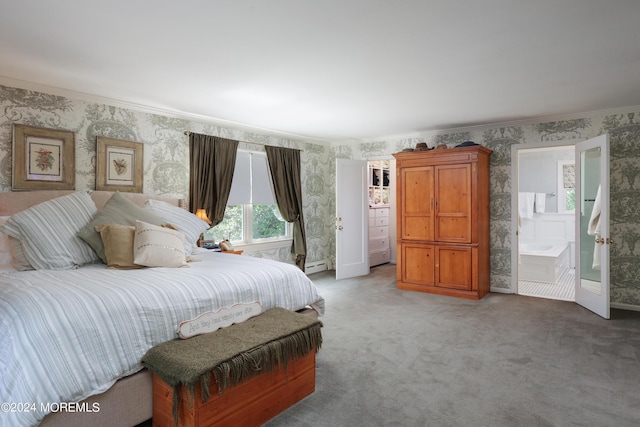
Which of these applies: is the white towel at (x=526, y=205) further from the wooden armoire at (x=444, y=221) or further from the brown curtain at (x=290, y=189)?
the brown curtain at (x=290, y=189)

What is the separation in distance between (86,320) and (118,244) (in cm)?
115

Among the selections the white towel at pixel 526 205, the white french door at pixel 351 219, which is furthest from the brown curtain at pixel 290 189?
the white towel at pixel 526 205

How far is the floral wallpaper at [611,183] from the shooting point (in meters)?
4.41

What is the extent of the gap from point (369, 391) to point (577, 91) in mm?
3561

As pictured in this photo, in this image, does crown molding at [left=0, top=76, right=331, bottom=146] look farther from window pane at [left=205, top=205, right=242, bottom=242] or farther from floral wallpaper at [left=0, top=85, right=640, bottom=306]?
window pane at [left=205, top=205, right=242, bottom=242]

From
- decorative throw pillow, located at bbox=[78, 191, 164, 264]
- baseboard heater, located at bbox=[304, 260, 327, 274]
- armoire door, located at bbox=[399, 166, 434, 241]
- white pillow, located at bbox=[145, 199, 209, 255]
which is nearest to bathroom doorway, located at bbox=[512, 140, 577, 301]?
armoire door, located at bbox=[399, 166, 434, 241]

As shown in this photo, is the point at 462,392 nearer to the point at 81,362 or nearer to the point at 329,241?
the point at 81,362

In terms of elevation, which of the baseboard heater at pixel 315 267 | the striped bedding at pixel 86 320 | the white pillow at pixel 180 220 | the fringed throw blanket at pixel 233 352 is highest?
the white pillow at pixel 180 220

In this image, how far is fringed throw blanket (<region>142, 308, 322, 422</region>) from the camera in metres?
1.84

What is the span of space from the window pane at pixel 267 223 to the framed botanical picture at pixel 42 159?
2524 millimetres

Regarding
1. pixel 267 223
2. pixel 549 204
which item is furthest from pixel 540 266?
pixel 267 223

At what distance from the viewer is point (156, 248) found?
2.84m

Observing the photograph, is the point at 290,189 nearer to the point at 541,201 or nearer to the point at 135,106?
the point at 135,106

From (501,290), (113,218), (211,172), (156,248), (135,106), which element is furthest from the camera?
(501,290)
